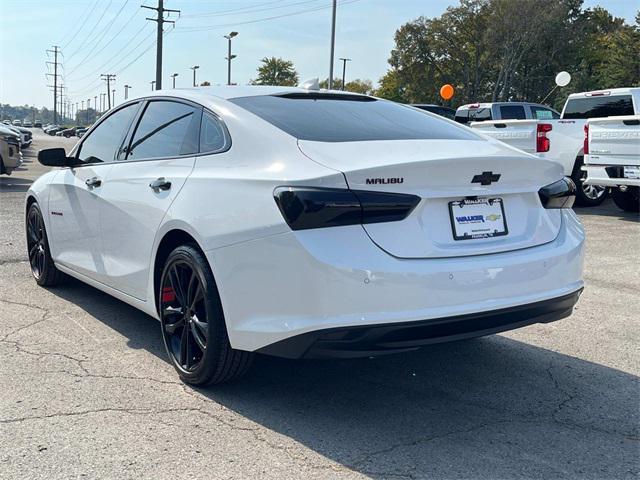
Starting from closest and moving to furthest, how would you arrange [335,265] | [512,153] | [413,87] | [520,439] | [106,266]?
[335,265]
[520,439]
[512,153]
[106,266]
[413,87]

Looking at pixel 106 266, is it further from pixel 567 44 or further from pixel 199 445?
pixel 567 44

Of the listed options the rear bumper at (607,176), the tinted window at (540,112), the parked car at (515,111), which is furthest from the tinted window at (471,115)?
the rear bumper at (607,176)

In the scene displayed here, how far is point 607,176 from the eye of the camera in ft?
34.4

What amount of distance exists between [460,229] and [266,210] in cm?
87

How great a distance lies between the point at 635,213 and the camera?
11609 millimetres

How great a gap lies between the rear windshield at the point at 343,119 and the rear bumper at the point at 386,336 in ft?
3.19

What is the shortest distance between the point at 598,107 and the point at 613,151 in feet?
7.96

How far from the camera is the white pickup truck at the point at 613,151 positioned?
10117 mm

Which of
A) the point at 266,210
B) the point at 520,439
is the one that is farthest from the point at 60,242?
the point at 520,439

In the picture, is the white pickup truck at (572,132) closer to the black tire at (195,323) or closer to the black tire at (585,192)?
the black tire at (585,192)

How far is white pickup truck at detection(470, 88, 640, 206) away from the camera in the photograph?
1196 cm

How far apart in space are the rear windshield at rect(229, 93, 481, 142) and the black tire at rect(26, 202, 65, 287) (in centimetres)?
261

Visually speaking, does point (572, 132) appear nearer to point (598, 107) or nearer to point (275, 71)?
point (598, 107)

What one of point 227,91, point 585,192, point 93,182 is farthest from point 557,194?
point 585,192
